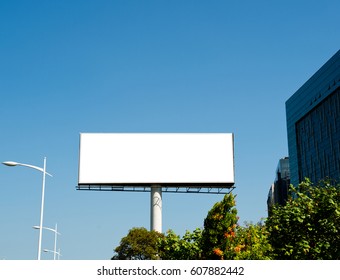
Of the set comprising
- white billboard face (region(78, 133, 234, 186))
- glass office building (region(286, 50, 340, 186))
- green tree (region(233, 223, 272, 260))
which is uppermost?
glass office building (region(286, 50, 340, 186))

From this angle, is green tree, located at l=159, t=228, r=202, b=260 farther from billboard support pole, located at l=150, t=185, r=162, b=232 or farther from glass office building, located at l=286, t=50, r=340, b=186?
glass office building, located at l=286, t=50, r=340, b=186

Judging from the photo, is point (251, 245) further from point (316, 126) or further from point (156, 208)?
point (316, 126)

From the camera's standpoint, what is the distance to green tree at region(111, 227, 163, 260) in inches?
2329

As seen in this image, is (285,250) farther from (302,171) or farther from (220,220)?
(302,171)

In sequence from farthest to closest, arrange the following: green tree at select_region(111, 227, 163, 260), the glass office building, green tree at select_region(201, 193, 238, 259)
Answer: the glass office building < green tree at select_region(111, 227, 163, 260) < green tree at select_region(201, 193, 238, 259)

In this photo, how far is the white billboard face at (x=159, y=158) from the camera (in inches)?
2621

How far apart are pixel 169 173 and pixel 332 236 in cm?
4019

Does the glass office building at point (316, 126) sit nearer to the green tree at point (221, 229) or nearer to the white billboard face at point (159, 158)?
the white billboard face at point (159, 158)

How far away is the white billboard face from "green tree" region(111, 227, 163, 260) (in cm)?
835

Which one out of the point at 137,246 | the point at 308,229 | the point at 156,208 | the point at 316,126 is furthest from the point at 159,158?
the point at 316,126

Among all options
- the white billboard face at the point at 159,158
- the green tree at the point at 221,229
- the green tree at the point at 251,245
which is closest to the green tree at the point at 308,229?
the green tree at the point at 251,245

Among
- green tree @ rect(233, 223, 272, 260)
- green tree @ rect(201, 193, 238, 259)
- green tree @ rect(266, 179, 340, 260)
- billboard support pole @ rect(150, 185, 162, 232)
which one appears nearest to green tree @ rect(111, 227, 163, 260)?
billboard support pole @ rect(150, 185, 162, 232)

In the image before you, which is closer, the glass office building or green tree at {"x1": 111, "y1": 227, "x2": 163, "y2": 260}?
green tree at {"x1": 111, "y1": 227, "x2": 163, "y2": 260}
